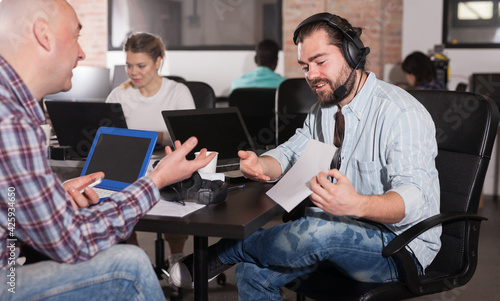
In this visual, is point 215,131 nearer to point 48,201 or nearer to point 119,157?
point 119,157

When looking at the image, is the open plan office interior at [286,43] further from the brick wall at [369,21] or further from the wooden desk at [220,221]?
the wooden desk at [220,221]

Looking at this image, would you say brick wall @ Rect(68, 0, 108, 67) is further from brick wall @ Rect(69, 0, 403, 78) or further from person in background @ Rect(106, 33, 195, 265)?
person in background @ Rect(106, 33, 195, 265)

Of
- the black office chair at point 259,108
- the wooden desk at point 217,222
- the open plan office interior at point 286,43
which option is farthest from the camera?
the black office chair at point 259,108

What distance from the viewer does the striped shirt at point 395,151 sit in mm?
1521

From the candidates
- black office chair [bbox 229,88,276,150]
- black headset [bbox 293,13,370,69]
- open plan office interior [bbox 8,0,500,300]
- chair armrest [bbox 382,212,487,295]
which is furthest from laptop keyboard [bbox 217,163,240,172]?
black office chair [bbox 229,88,276,150]

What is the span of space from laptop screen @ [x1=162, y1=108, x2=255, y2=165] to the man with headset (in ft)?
0.58

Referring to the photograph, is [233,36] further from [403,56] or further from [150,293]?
[150,293]

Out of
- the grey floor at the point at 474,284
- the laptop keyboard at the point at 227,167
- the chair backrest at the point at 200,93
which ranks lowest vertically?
the grey floor at the point at 474,284

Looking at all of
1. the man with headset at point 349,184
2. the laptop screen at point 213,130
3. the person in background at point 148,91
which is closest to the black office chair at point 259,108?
the person in background at point 148,91

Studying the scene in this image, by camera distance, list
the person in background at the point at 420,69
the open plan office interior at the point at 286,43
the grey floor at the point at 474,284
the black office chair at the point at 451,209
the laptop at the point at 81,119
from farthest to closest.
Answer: the person in background at the point at 420,69, the open plan office interior at the point at 286,43, the grey floor at the point at 474,284, the laptop at the point at 81,119, the black office chair at the point at 451,209

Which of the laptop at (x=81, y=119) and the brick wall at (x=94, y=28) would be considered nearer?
the laptop at (x=81, y=119)

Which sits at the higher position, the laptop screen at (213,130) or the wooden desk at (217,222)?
the laptop screen at (213,130)

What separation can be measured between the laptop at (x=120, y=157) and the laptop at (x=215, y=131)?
0.98 ft

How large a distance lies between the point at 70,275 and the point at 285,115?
240 centimetres
